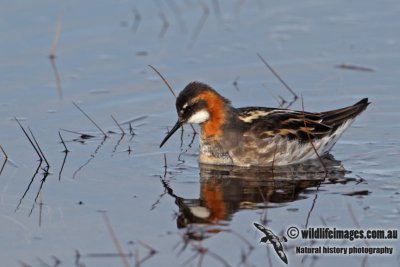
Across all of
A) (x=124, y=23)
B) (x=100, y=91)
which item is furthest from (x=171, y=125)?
(x=124, y=23)

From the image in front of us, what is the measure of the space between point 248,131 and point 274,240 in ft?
9.17

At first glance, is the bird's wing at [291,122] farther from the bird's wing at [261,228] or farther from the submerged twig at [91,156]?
the bird's wing at [261,228]

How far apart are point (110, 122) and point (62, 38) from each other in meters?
2.67

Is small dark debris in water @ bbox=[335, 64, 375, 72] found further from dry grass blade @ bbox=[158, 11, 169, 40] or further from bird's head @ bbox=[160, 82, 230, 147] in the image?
bird's head @ bbox=[160, 82, 230, 147]

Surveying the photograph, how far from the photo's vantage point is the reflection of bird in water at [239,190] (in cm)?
948

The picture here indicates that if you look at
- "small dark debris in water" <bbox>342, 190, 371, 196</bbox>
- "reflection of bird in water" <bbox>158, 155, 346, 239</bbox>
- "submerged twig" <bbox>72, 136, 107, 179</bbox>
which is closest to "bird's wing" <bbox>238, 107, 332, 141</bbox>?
"reflection of bird in water" <bbox>158, 155, 346, 239</bbox>

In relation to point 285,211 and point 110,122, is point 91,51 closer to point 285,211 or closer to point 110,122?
point 110,122

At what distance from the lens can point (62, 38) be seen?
14.6 meters

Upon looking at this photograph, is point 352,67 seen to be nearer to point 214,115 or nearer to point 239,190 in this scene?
point 214,115

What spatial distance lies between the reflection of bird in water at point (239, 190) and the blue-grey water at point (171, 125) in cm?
3

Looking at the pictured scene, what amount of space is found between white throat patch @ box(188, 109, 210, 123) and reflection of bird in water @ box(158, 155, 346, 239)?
547mm

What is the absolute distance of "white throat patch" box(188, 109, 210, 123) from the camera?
11336mm

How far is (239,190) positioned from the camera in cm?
1029

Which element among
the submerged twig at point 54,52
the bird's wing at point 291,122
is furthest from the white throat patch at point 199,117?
the submerged twig at point 54,52
